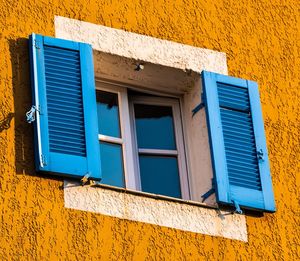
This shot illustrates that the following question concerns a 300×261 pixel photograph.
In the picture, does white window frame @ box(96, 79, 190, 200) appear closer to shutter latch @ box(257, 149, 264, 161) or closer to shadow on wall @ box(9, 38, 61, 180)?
shutter latch @ box(257, 149, 264, 161)

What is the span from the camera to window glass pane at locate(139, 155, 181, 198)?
9344mm

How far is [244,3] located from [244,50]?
0.38 meters

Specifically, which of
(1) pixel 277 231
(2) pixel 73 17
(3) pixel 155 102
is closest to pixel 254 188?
(1) pixel 277 231

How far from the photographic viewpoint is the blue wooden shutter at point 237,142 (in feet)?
30.1

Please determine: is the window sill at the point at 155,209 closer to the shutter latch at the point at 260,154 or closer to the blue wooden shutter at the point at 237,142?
the blue wooden shutter at the point at 237,142

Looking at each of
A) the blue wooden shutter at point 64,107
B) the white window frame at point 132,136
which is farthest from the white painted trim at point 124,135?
the blue wooden shutter at point 64,107

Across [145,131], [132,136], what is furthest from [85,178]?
[145,131]

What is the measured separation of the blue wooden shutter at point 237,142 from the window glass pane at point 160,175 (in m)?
0.37

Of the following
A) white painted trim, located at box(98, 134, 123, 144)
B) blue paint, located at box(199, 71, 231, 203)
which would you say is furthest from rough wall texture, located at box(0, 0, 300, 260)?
white painted trim, located at box(98, 134, 123, 144)

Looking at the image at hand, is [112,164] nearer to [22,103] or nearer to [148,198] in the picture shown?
[148,198]

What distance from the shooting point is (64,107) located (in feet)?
28.9

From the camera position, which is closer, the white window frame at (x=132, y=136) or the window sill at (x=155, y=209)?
the window sill at (x=155, y=209)

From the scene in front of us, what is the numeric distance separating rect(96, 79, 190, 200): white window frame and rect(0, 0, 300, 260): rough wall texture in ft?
1.37

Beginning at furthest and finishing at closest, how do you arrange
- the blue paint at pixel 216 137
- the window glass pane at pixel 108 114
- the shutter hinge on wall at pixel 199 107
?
the shutter hinge on wall at pixel 199 107 < the window glass pane at pixel 108 114 < the blue paint at pixel 216 137
